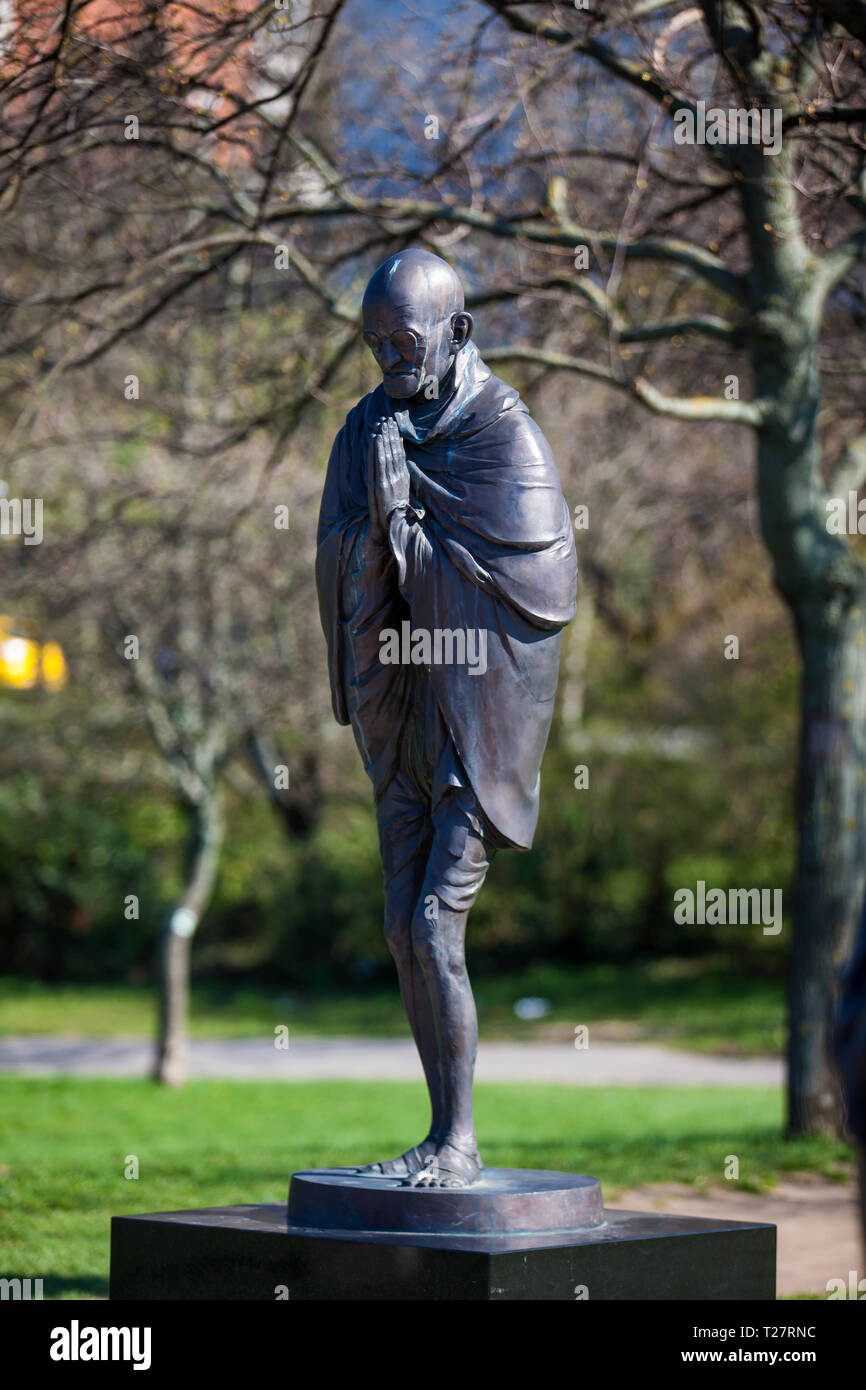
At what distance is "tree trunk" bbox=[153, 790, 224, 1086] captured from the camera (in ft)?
52.4

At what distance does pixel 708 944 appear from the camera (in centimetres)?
2425

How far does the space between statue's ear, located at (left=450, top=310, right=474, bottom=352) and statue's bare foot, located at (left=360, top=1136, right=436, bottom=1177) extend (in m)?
2.45

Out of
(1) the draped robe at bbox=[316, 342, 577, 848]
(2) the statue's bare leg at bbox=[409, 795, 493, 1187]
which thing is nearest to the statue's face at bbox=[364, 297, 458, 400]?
(1) the draped robe at bbox=[316, 342, 577, 848]

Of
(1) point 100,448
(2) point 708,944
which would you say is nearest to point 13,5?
(1) point 100,448

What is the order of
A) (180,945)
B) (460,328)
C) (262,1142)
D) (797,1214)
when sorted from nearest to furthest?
(460,328) → (797,1214) → (262,1142) → (180,945)

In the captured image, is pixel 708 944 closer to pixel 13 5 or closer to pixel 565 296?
pixel 565 296

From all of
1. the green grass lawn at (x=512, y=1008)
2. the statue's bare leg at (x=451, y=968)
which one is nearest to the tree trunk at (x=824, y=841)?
the statue's bare leg at (x=451, y=968)

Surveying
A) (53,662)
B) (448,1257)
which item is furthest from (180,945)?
(448,1257)

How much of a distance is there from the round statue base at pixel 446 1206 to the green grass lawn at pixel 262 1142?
2.06 meters

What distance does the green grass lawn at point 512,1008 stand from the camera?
20.5 metres

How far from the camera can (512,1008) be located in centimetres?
2255

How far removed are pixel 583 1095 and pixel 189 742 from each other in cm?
481

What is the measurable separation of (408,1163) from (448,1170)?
0.47 feet

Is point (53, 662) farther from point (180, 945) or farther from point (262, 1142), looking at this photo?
point (262, 1142)
